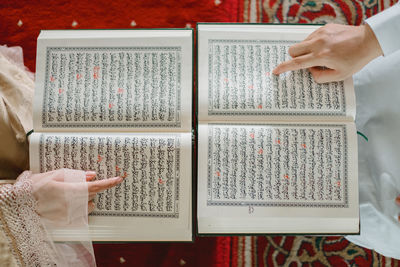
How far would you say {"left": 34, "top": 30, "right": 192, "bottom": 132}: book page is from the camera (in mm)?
864

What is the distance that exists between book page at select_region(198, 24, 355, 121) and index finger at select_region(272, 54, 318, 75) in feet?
0.10

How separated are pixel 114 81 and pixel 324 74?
1.76ft

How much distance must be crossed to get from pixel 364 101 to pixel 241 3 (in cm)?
69

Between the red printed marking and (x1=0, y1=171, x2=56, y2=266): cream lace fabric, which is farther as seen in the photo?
the red printed marking

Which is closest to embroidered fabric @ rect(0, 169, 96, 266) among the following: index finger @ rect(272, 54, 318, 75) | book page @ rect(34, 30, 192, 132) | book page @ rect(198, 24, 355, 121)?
book page @ rect(34, 30, 192, 132)

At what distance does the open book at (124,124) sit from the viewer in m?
0.85

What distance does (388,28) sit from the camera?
771mm

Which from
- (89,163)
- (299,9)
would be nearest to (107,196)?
(89,163)

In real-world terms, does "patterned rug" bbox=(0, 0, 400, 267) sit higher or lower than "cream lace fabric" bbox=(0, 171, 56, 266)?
higher

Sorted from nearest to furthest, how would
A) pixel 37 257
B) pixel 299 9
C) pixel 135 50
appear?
1. pixel 37 257
2. pixel 135 50
3. pixel 299 9

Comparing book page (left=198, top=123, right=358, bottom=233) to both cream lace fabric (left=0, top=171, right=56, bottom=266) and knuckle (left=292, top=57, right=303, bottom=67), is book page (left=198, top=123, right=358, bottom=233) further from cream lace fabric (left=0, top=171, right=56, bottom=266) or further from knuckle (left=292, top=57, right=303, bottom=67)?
cream lace fabric (left=0, top=171, right=56, bottom=266)

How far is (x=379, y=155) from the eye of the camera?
0.88 meters

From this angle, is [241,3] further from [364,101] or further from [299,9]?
[364,101]

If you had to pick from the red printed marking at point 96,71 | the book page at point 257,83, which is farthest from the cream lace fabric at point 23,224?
the book page at point 257,83
